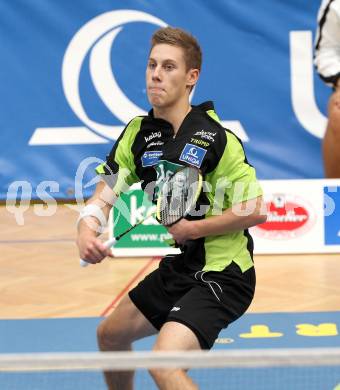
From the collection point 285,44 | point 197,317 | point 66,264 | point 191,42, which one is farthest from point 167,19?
point 197,317

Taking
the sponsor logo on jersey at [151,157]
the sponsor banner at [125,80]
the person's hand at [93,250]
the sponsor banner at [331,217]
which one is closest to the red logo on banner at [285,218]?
the sponsor banner at [331,217]

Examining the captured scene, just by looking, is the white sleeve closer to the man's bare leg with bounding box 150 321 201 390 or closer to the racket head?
the racket head

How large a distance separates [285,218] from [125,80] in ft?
8.86

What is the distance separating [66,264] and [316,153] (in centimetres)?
318

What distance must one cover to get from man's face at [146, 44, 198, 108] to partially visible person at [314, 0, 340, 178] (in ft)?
14.9

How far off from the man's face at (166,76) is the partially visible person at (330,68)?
4539 mm

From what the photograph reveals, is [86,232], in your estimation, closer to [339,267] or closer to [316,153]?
[339,267]

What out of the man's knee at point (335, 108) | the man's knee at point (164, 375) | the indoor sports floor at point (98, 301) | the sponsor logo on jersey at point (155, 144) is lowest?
the indoor sports floor at point (98, 301)

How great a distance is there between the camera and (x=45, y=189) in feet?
30.2

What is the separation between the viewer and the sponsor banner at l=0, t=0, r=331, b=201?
8828mm

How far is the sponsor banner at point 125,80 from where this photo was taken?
29.0 ft

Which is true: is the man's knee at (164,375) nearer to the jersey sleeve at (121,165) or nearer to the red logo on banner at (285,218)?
the jersey sleeve at (121,165)

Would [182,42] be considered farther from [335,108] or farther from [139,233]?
[335,108]

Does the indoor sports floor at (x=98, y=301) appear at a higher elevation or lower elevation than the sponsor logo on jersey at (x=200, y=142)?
lower
